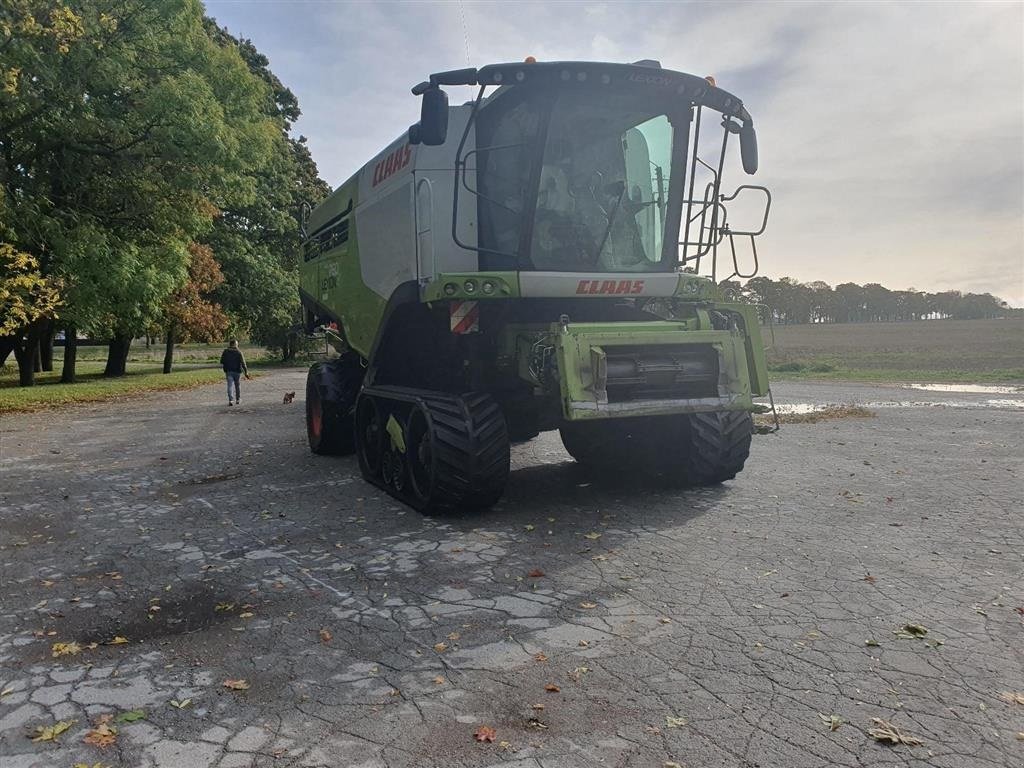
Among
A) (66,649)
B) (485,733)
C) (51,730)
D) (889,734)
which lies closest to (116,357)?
(66,649)

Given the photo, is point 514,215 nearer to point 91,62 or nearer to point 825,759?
point 825,759

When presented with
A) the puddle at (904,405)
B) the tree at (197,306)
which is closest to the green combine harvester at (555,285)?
the puddle at (904,405)

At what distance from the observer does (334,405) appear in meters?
9.87

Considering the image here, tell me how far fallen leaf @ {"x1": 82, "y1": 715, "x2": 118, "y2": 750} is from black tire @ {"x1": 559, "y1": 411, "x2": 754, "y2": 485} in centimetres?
518

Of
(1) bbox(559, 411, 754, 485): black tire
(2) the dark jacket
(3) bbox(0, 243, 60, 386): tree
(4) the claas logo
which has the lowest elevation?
(1) bbox(559, 411, 754, 485): black tire

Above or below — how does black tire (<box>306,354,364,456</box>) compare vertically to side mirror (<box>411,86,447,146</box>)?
below

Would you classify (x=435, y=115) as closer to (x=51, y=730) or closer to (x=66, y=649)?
(x=66, y=649)

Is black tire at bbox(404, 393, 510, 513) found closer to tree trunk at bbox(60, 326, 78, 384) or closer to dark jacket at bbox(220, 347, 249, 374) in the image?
dark jacket at bbox(220, 347, 249, 374)

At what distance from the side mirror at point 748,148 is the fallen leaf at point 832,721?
521cm

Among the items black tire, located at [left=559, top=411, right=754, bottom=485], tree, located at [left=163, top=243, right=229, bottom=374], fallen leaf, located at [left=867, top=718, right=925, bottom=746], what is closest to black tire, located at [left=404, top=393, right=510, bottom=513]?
black tire, located at [left=559, top=411, right=754, bottom=485]

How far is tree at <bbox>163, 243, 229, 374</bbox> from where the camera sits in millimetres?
28281

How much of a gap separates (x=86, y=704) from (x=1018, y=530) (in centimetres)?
618

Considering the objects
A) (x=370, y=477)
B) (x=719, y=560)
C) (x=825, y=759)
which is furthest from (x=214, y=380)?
(x=825, y=759)

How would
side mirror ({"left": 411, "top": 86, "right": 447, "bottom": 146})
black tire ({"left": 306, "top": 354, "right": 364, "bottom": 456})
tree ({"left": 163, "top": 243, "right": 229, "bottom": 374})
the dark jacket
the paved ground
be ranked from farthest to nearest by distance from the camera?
tree ({"left": 163, "top": 243, "right": 229, "bottom": 374}) → the dark jacket → black tire ({"left": 306, "top": 354, "right": 364, "bottom": 456}) → side mirror ({"left": 411, "top": 86, "right": 447, "bottom": 146}) → the paved ground
